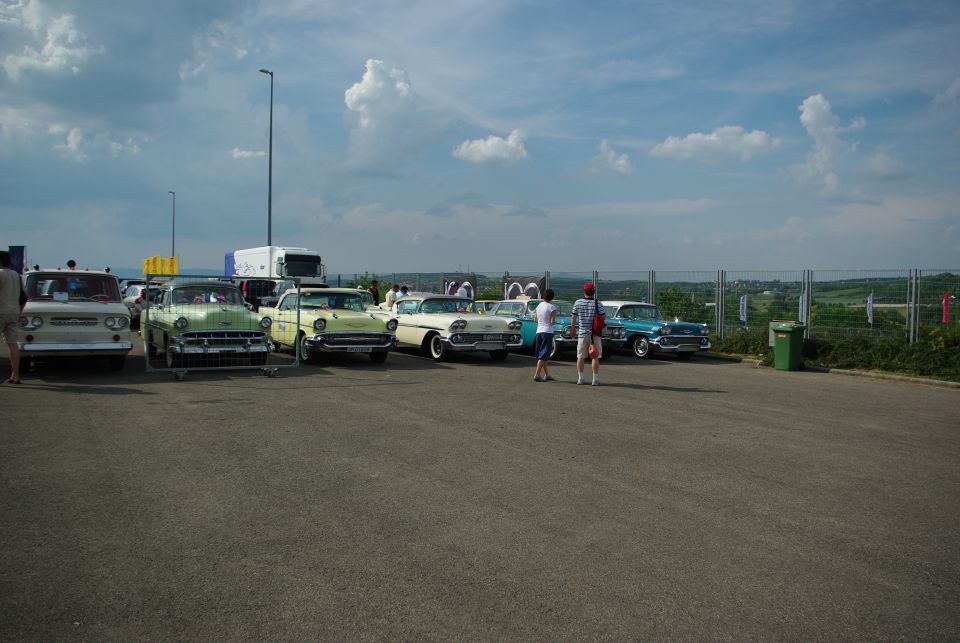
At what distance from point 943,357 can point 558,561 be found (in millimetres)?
13829

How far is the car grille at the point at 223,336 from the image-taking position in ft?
41.2

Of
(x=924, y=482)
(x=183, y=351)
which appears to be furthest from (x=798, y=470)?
(x=183, y=351)

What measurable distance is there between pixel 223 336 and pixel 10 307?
3.20 m

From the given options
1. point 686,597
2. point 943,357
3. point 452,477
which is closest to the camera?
point 686,597

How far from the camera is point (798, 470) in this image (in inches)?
269

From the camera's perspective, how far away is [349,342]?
14.3 metres

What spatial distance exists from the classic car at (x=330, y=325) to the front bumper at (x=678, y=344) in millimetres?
6690

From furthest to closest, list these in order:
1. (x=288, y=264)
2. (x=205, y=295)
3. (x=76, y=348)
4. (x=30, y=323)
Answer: (x=288, y=264), (x=205, y=295), (x=76, y=348), (x=30, y=323)

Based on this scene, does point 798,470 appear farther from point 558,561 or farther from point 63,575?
point 63,575

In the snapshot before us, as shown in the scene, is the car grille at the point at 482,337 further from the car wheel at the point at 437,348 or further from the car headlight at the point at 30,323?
the car headlight at the point at 30,323

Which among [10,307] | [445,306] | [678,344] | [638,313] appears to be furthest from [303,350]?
[678,344]

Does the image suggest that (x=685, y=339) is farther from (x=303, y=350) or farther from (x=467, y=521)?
(x=467, y=521)

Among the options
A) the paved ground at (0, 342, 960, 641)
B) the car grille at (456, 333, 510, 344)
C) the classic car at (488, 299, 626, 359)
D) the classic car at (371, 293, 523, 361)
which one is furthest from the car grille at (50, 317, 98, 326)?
the classic car at (488, 299, 626, 359)

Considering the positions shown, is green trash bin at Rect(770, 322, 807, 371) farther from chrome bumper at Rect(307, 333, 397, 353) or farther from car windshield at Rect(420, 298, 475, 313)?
chrome bumper at Rect(307, 333, 397, 353)
